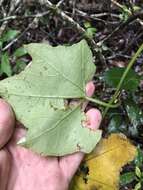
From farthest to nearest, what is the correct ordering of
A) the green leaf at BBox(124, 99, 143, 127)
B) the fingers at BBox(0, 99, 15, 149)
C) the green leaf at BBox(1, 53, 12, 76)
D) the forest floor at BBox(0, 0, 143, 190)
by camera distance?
the forest floor at BBox(0, 0, 143, 190) < the green leaf at BBox(1, 53, 12, 76) < the green leaf at BBox(124, 99, 143, 127) < the fingers at BBox(0, 99, 15, 149)

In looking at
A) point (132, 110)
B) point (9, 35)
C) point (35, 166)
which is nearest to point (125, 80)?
point (132, 110)

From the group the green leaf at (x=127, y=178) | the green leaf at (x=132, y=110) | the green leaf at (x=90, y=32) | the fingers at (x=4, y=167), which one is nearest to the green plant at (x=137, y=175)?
the green leaf at (x=127, y=178)

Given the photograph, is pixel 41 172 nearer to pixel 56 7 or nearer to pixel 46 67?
pixel 46 67

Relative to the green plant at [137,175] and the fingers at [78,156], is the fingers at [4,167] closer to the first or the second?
the fingers at [78,156]

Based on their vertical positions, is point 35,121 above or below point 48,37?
above

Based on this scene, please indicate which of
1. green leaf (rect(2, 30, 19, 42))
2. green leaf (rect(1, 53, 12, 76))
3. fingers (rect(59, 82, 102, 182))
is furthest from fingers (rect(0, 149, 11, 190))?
green leaf (rect(2, 30, 19, 42))

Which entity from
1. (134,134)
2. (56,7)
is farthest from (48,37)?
(134,134)

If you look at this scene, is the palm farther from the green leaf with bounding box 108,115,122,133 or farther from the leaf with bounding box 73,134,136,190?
the green leaf with bounding box 108,115,122,133
